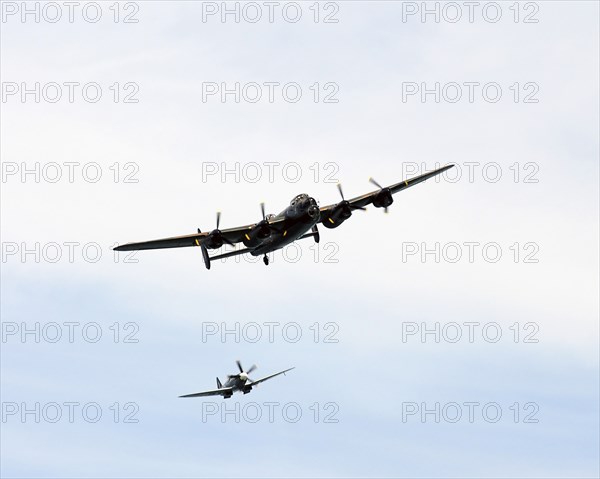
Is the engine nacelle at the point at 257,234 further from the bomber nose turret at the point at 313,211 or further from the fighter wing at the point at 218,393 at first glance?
the fighter wing at the point at 218,393

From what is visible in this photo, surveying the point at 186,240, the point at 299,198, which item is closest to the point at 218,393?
the point at 186,240

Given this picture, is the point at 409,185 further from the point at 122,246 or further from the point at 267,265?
the point at 122,246

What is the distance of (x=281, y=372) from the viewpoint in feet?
332

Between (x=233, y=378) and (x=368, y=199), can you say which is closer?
(x=368, y=199)

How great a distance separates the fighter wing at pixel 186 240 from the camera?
80875mm

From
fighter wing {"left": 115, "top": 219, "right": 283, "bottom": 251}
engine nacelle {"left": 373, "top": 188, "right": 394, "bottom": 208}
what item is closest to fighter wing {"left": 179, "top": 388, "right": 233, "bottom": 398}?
fighter wing {"left": 115, "top": 219, "right": 283, "bottom": 251}

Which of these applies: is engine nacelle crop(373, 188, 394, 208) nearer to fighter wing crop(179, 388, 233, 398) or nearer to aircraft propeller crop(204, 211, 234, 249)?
aircraft propeller crop(204, 211, 234, 249)

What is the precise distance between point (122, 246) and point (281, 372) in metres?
27.9

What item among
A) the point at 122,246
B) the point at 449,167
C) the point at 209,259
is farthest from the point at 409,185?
the point at 122,246

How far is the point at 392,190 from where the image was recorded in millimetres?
89062

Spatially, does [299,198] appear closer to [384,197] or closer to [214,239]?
[214,239]

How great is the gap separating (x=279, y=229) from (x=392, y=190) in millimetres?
14741

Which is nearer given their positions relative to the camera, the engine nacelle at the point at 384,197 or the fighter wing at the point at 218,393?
the engine nacelle at the point at 384,197

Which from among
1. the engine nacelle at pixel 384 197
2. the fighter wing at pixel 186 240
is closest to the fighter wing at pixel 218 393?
the fighter wing at pixel 186 240
